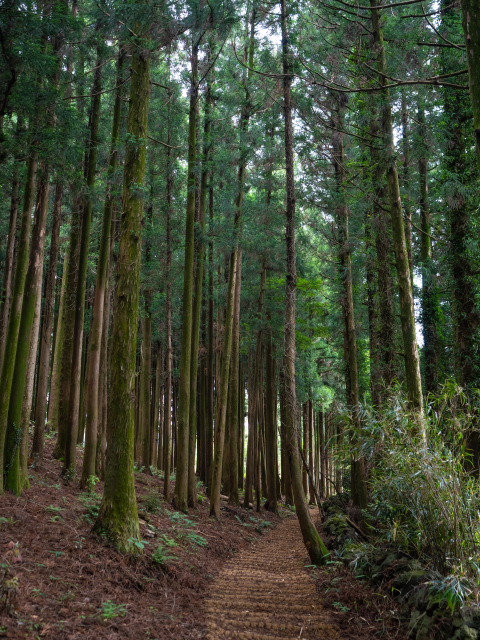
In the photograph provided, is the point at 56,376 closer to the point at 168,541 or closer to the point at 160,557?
the point at 168,541

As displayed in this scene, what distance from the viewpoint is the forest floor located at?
3.98 metres

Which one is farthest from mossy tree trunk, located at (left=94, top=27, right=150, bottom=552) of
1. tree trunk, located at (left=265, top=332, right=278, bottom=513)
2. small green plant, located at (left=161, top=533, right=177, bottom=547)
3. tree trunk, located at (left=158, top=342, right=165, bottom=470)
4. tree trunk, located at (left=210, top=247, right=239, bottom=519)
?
tree trunk, located at (left=158, top=342, right=165, bottom=470)

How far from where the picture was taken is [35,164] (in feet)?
23.7

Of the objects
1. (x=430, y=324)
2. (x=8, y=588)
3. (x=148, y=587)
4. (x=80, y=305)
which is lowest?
(x=148, y=587)

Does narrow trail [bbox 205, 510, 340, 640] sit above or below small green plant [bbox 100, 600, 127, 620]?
below

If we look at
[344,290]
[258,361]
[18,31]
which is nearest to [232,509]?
[258,361]

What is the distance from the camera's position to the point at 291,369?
8836 mm

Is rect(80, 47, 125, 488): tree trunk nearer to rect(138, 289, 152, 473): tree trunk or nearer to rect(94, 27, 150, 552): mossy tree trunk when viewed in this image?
rect(94, 27, 150, 552): mossy tree trunk

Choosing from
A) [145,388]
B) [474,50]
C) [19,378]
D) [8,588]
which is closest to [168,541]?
[19,378]

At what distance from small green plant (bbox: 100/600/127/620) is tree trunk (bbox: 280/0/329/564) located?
4.19 m

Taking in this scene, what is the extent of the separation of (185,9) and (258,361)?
37.3 feet

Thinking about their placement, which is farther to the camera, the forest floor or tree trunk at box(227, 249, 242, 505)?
tree trunk at box(227, 249, 242, 505)

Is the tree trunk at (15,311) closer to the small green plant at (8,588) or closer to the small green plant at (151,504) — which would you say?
the small green plant at (8,588)

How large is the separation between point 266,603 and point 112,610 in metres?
2.31
